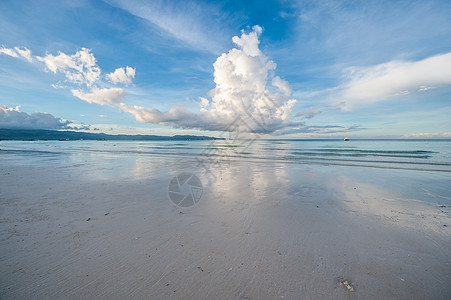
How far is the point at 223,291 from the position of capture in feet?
9.07

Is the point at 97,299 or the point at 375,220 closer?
the point at 97,299

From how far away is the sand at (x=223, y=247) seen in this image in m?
2.80

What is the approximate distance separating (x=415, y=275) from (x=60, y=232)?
7.17 meters

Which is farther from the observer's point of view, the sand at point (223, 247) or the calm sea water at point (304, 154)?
the calm sea water at point (304, 154)

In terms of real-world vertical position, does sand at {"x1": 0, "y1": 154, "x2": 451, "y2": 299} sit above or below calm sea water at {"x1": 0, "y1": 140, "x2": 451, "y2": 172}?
above

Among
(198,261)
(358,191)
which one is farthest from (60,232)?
(358,191)

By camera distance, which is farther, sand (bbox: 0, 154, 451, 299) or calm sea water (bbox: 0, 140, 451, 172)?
calm sea water (bbox: 0, 140, 451, 172)

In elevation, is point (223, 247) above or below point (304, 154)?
above

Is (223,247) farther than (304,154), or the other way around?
(304,154)

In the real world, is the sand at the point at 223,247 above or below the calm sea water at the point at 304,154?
above

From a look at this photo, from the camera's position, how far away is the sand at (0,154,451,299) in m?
2.80

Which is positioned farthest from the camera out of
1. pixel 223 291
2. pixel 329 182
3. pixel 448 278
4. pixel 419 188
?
pixel 329 182

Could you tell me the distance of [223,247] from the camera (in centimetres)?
385

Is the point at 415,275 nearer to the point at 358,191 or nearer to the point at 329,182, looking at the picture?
the point at 358,191
